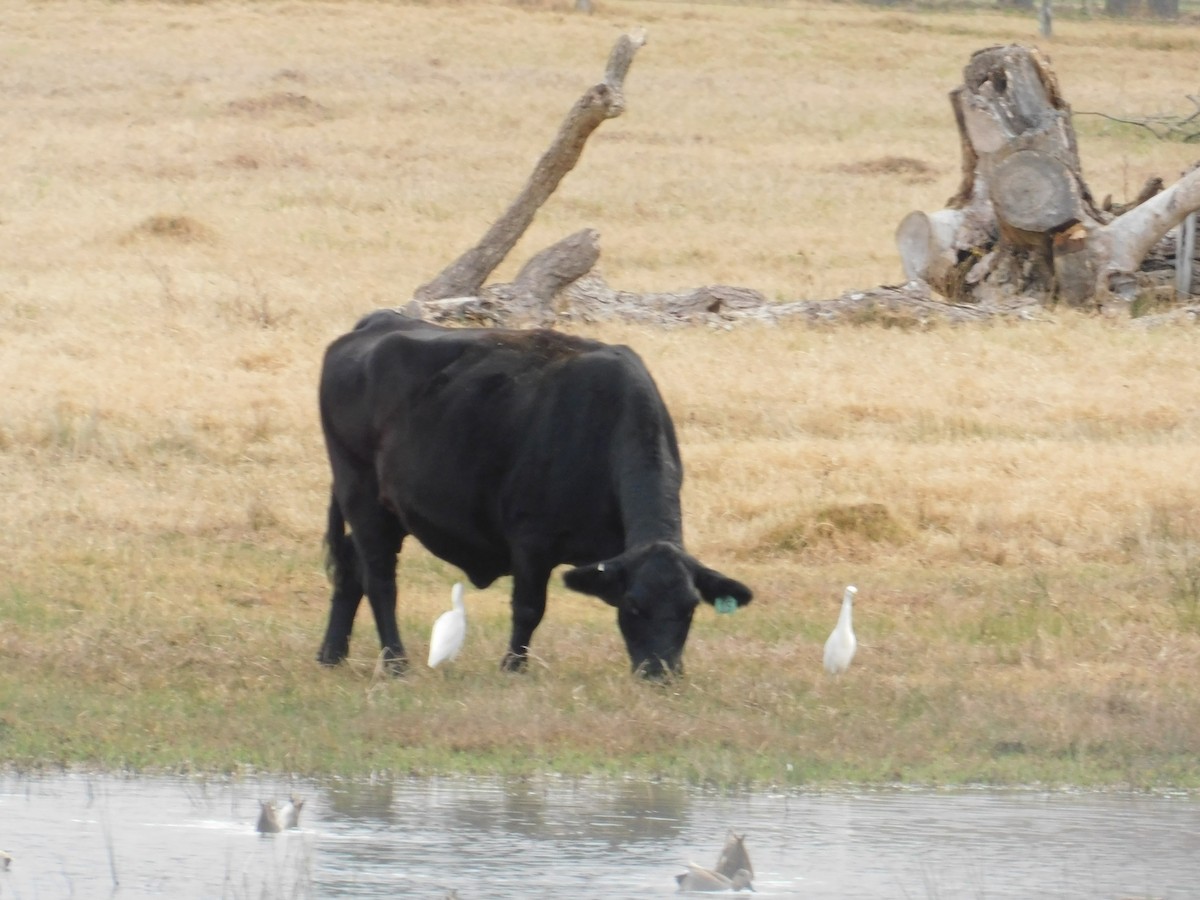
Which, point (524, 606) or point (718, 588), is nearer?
point (718, 588)

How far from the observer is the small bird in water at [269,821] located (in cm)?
593

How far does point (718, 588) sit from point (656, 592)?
0.83ft

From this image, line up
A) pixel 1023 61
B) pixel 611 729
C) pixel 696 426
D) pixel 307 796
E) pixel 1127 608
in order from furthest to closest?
pixel 1023 61 < pixel 696 426 < pixel 1127 608 < pixel 611 729 < pixel 307 796

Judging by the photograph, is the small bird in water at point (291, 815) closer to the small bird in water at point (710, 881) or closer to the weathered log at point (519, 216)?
the small bird in water at point (710, 881)

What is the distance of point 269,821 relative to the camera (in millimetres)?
5934

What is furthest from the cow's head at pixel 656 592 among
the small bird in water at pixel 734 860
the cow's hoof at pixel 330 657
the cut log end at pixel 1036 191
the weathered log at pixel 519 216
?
the cut log end at pixel 1036 191

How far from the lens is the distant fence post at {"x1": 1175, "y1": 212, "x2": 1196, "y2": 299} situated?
1853cm

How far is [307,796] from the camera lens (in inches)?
255

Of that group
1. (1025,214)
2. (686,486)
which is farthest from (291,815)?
(1025,214)

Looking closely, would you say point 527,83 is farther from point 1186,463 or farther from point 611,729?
point 611,729

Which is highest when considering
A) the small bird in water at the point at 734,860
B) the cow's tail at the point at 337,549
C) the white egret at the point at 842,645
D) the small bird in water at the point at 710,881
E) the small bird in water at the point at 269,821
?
the small bird in water at the point at 734,860

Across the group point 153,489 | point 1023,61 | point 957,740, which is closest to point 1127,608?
point 957,740

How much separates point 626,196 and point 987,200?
30.8 ft

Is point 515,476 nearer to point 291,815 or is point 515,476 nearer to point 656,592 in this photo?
point 656,592
